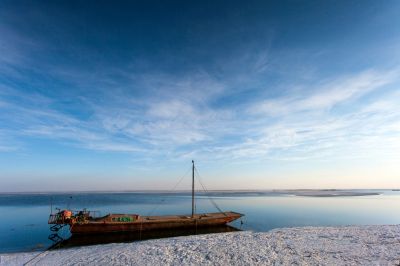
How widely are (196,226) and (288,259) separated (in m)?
25.7

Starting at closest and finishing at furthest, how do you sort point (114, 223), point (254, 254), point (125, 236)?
1. point (254, 254)
2. point (125, 236)
3. point (114, 223)

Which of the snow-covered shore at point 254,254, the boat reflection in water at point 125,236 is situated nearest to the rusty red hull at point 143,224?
the boat reflection in water at point 125,236

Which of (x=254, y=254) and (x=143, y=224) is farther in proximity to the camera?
(x=143, y=224)

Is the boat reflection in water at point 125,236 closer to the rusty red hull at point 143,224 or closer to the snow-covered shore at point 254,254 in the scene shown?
the rusty red hull at point 143,224

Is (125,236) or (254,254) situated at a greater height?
(254,254)

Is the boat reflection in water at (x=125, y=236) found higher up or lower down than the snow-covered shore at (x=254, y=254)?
lower down

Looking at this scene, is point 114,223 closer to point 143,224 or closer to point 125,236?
point 125,236

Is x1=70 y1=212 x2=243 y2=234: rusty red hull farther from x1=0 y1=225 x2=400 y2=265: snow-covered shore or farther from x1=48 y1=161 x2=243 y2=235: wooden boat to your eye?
x1=0 y1=225 x2=400 y2=265: snow-covered shore

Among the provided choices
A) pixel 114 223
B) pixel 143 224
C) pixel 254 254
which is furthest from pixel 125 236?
pixel 254 254

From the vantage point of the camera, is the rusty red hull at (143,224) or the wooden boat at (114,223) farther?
the rusty red hull at (143,224)

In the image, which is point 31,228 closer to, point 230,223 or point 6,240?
point 6,240

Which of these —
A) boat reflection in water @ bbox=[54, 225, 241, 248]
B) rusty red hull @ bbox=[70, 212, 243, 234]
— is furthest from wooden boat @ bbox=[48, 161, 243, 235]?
boat reflection in water @ bbox=[54, 225, 241, 248]

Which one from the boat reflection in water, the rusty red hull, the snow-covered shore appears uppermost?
the snow-covered shore

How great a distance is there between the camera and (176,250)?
766 inches
